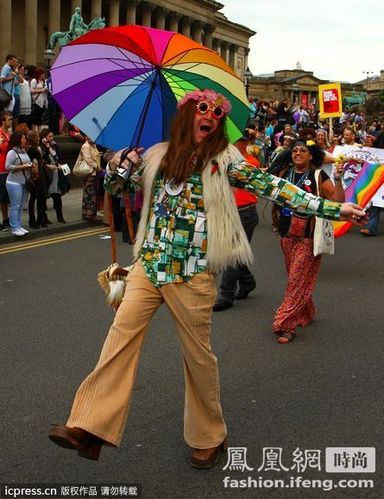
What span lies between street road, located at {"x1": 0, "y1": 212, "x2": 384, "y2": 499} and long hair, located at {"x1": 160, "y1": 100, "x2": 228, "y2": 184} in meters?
1.62

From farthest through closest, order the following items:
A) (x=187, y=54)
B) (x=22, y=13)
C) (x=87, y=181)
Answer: (x=22, y=13)
(x=87, y=181)
(x=187, y=54)

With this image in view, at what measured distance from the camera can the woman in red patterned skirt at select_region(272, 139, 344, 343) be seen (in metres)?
Answer: 6.38

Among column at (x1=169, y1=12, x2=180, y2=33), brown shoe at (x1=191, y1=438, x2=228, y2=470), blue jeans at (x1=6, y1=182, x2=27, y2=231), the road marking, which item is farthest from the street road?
→ column at (x1=169, y1=12, x2=180, y2=33)

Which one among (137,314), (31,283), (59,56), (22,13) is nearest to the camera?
(137,314)

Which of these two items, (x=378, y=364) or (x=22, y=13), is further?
(x=22, y=13)

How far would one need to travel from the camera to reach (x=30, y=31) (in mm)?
47375

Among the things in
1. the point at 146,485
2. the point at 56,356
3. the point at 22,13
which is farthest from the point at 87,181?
the point at 22,13

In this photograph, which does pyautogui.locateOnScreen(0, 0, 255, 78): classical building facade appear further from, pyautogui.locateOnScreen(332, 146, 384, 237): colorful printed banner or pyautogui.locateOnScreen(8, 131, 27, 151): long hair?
pyautogui.locateOnScreen(332, 146, 384, 237): colorful printed banner

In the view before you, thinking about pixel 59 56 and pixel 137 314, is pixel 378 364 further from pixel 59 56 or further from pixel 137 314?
pixel 59 56

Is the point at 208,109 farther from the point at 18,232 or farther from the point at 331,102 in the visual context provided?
the point at 331,102

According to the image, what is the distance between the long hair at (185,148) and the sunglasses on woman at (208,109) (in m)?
0.03

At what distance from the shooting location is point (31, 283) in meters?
8.57

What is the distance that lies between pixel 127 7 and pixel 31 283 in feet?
186

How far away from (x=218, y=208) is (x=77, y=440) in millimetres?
1377
